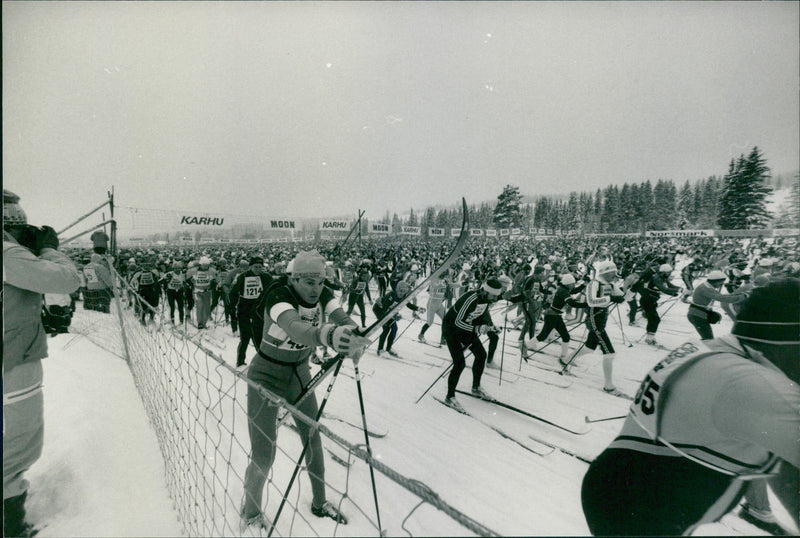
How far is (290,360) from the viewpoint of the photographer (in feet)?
8.26

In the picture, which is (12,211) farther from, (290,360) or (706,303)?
(706,303)

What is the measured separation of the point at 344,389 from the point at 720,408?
4796 millimetres

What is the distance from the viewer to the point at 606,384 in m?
5.16

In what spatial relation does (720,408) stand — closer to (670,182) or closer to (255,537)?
(255,537)

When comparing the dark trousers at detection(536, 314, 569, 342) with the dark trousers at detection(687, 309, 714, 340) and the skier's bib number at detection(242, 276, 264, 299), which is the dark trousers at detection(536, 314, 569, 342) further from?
the skier's bib number at detection(242, 276, 264, 299)

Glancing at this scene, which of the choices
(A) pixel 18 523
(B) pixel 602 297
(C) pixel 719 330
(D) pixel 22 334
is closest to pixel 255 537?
(A) pixel 18 523

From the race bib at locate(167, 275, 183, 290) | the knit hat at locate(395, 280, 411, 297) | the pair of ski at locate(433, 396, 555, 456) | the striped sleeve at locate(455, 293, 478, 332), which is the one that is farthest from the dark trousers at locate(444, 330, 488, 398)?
the race bib at locate(167, 275, 183, 290)

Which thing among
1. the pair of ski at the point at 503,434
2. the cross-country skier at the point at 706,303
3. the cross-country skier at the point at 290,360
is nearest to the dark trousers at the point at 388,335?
the pair of ski at the point at 503,434

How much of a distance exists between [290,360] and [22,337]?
164 centimetres

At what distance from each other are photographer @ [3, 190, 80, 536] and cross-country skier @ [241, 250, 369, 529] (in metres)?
1.29

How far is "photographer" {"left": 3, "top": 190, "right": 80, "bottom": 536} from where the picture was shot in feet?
6.22

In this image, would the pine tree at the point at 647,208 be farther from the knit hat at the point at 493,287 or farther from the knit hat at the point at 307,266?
the knit hat at the point at 307,266

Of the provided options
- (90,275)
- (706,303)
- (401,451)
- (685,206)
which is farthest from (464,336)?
(685,206)

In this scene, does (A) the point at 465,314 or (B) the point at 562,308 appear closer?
(A) the point at 465,314
